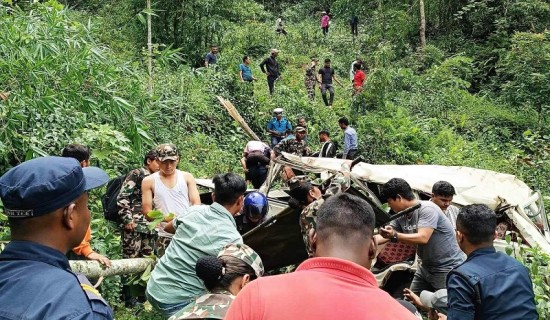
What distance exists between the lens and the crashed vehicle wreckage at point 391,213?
16.9 feet

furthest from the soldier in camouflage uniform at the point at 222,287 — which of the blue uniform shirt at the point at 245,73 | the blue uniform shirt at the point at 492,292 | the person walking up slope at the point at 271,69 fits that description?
the person walking up slope at the point at 271,69

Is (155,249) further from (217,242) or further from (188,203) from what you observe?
(217,242)

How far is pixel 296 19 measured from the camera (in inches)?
1125

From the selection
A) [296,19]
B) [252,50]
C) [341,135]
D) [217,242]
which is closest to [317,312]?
[217,242]

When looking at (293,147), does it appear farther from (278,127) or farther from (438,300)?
(438,300)

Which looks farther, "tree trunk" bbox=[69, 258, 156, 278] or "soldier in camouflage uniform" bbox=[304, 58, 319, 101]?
"soldier in camouflage uniform" bbox=[304, 58, 319, 101]

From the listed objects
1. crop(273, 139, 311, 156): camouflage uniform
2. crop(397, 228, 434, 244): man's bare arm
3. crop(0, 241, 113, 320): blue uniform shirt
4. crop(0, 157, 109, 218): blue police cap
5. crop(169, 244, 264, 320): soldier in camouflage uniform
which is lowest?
crop(273, 139, 311, 156): camouflage uniform

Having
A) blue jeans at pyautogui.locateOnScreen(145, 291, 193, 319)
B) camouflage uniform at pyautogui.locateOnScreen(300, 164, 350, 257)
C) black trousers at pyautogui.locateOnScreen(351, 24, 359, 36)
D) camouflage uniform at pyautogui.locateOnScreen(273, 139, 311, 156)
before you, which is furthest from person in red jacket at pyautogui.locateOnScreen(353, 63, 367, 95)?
Result: blue jeans at pyautogui.locateOnScreen(145, 291, 193, 319)

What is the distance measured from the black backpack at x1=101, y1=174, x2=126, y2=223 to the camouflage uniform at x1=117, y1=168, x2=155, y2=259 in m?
0.08

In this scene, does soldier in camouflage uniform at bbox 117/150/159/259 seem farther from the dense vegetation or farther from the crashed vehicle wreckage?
the crashed vehicle wreckage

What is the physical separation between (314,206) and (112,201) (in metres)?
2.03

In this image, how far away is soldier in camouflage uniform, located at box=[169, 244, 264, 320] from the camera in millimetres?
2824

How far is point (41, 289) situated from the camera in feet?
5.82

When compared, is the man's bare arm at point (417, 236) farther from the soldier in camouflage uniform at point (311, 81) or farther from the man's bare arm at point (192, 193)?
the soldier in camouflage uniform at point (311, 81)
